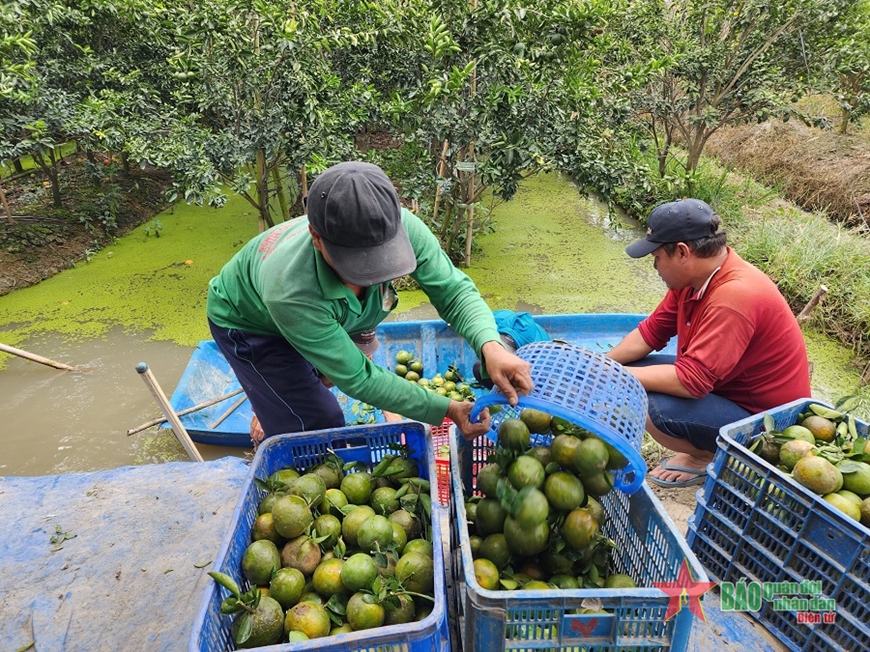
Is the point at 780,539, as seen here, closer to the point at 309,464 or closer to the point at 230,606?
the point at 309,464

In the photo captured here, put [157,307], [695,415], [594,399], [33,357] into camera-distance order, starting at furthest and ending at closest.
A: [157,307] < [33,357] < [695,415] < [594,399]

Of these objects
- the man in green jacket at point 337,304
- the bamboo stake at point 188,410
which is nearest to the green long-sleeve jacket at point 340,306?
the man in green jacket at point 337,304

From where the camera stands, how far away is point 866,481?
5.26ft

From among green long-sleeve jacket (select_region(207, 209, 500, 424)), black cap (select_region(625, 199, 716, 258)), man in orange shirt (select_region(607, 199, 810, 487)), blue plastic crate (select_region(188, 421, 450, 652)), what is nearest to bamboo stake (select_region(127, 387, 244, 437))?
green long-sleeve jacket (select_region(207, 209, 500, 424))

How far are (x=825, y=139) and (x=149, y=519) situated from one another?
892cm

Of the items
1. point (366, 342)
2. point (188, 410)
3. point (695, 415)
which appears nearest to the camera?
point (695, 415)

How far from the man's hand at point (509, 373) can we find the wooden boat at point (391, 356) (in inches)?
70.0

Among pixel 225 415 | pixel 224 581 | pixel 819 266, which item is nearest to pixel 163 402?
pixel 225 415

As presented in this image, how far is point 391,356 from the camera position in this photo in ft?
11.9

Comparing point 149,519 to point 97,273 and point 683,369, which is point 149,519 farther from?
point 97,273

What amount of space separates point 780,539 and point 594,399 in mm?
940

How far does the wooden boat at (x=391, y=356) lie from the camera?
3309 mm

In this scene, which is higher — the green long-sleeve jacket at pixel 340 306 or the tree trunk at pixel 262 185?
the green long-sleeve jacket at pixel 340 306

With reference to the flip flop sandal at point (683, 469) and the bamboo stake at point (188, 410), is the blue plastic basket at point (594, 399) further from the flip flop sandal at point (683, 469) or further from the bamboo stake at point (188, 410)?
the bamboo stake at point (188, 410)
